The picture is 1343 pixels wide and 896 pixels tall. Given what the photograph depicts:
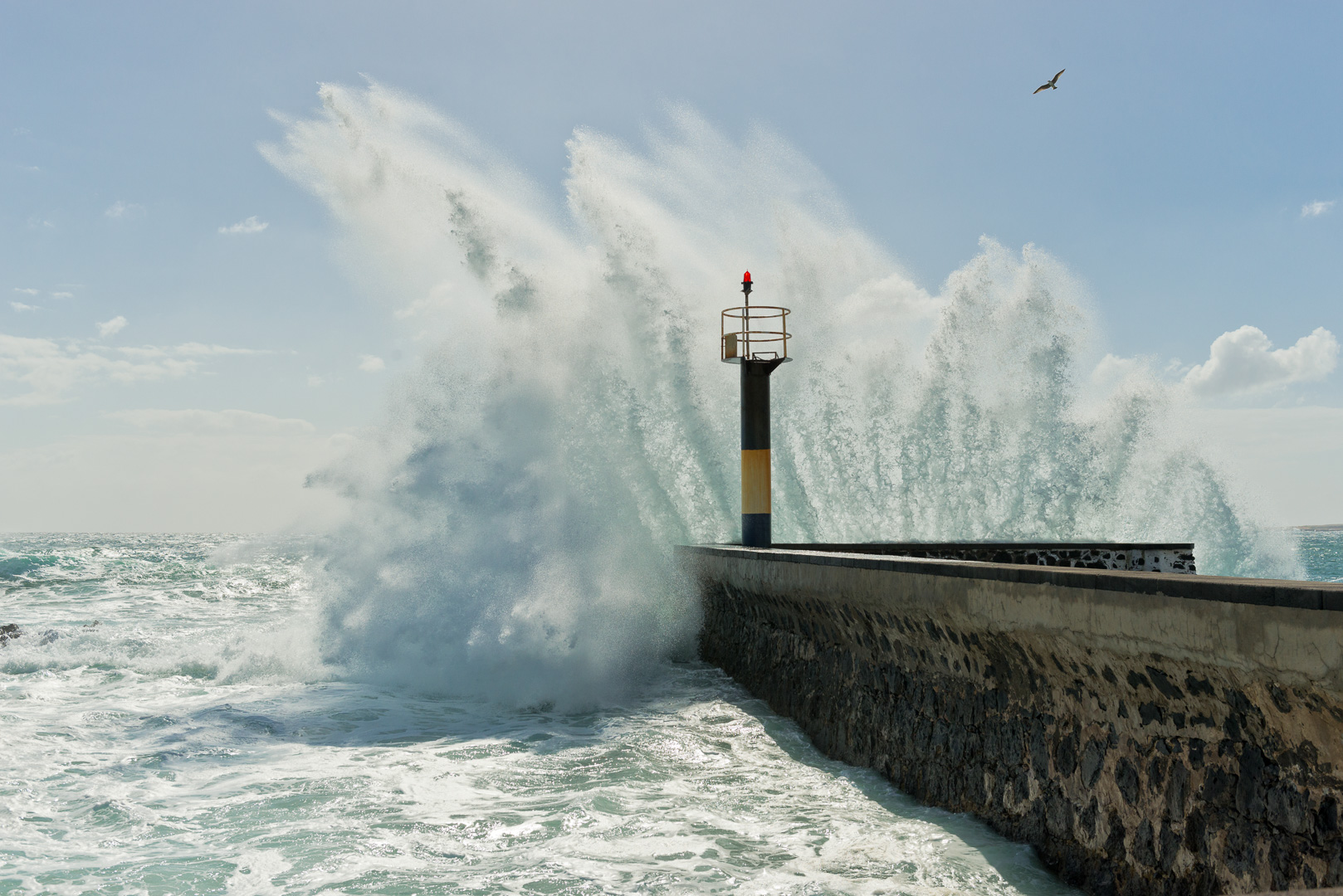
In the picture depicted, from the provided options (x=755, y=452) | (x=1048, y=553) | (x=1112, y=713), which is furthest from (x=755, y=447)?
(x=1112, y=713)

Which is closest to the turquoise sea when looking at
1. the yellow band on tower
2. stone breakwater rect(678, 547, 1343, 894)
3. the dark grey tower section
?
stone breakwater rect(678, 547, 1343, 894)

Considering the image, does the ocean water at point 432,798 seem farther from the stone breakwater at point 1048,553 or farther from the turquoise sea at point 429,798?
the stone breakwater at point 1048,553

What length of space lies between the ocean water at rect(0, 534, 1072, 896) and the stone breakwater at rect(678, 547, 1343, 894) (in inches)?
13.4

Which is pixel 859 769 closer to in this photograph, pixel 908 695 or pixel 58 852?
pixel 908 695

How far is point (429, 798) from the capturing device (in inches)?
228

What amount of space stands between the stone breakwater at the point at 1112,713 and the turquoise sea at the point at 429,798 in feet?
1.14

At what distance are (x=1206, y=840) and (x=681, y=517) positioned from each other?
1131cm

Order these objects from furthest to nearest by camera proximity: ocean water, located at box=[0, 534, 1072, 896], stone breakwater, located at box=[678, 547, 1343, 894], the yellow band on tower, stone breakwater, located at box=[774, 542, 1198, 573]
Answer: the yellow band on tower < stone breakwater, located at box=[774, 542, 1198, 573] < ocean water, located at box=[0, 534, 1072, 896] < stone breakwater, located at box=[678, 547, 1343, 894]

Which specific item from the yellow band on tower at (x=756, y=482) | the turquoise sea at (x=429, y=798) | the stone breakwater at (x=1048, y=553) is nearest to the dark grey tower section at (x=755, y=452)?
the yellow band on tower at (x=756, y=482)

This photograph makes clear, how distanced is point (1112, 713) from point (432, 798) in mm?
4090

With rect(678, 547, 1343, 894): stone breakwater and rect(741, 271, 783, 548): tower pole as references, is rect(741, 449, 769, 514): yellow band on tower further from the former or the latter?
rect(678, 547, 1343, 894): stone breakwater

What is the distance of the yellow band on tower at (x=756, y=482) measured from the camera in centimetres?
1184

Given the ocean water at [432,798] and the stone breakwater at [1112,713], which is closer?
the stone breakwater at [1112,713]

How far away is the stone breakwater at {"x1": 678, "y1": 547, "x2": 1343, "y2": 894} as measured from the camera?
10.3 feet
